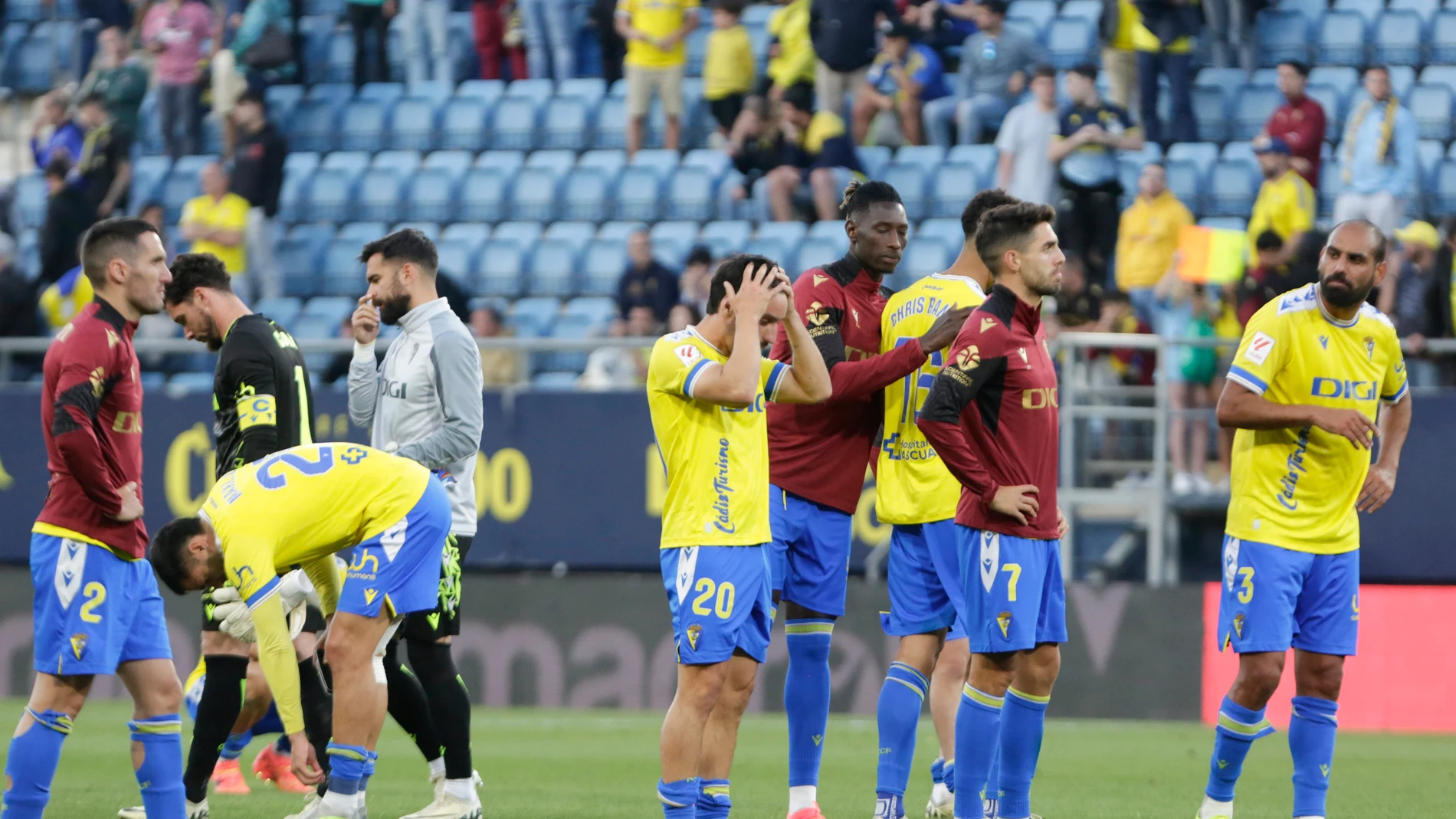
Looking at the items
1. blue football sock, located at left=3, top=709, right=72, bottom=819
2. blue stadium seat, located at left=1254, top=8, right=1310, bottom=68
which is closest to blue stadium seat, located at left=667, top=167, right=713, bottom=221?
blue stadium seat, located at left=1254, top=8, right=1310, bottom=68

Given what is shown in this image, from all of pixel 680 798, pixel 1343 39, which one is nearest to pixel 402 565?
pixel 680 798

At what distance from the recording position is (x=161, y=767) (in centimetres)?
668

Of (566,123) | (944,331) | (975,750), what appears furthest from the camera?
(566,123)

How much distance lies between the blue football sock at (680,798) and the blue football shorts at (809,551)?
1.35 metres

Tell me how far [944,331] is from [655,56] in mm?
10614

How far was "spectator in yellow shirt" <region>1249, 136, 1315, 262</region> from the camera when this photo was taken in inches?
563

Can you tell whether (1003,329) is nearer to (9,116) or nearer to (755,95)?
(755,95)

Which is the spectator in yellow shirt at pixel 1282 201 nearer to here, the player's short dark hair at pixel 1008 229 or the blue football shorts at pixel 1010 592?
the player's short dark hair at pixel 1008 229

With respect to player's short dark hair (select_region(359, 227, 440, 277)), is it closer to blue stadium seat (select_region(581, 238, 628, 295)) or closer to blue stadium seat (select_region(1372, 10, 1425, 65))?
blue stadium seat (select_region(581, 238, 628, 295))

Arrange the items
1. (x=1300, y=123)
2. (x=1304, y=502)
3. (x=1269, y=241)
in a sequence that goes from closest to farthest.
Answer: (x=1304, y=502), (x=1269, y=241), (x=1300, y=123)

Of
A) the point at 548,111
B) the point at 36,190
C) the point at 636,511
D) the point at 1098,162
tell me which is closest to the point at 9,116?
the point at 36,190

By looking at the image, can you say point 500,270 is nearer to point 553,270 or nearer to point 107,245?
point 553,270

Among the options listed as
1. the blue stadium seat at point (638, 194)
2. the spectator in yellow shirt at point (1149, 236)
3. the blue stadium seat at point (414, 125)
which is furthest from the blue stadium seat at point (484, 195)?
the spectator in yellow shirt at point (1149, 236)

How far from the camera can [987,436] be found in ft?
23.1
